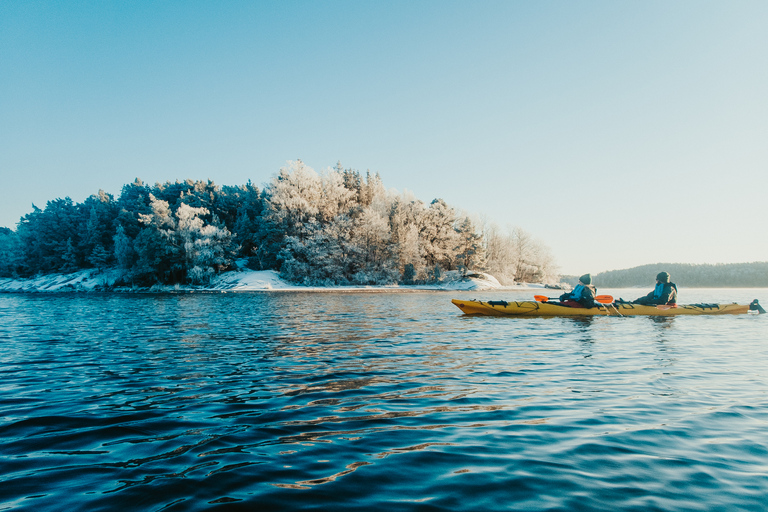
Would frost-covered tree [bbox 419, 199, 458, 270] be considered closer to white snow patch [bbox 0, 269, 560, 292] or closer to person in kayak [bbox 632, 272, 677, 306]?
white snow patch [bbox 0, 269, 560, 292]

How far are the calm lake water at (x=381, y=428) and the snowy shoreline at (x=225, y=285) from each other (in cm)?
4506

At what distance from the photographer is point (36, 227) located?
2940 inches

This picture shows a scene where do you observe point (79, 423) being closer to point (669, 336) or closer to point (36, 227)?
point (669, 336)

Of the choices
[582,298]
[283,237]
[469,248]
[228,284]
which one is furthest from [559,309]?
[469,248]

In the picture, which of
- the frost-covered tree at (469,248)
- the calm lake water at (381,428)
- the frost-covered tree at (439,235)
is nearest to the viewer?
the calm lake water at (381,428)

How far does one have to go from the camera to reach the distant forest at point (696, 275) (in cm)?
8649

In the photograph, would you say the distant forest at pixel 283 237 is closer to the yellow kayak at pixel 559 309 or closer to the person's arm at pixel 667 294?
the yellow kayak at pixel 559 309

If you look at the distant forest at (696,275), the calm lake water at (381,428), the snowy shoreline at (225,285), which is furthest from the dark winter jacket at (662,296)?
the distant forest at (696,275)

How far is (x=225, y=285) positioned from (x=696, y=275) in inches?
3924

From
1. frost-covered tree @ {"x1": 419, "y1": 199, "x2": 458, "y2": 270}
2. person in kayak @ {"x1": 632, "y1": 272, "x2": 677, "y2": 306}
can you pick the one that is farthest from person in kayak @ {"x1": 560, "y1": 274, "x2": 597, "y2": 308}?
frost-covered tree @ {"x1": 419, "y1": 199, "x2": 458, "y2": 270}

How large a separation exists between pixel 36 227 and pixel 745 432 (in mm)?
95856

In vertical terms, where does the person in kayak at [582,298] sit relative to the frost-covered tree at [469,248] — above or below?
below

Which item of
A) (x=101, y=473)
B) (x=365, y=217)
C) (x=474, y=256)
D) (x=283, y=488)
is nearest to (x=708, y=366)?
(x=283, y=488)

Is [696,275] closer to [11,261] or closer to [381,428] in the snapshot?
[381,428]
